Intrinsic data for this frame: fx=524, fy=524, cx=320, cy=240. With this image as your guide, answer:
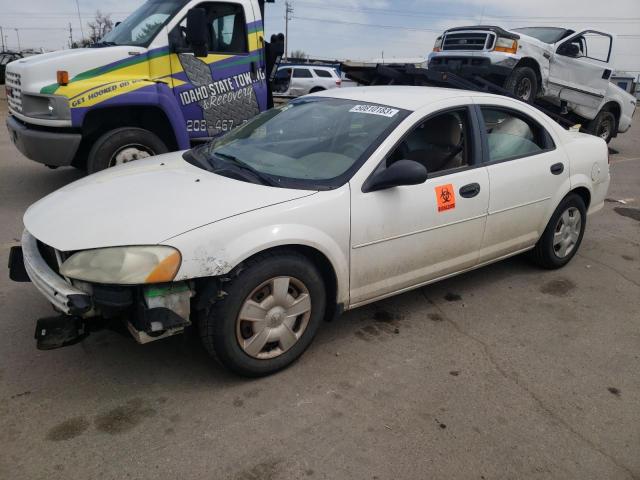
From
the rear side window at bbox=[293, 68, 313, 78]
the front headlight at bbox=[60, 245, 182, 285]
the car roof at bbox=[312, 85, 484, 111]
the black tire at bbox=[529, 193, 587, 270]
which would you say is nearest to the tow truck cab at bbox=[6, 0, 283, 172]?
the car roof at bbox=[312, 85, 484, 111]

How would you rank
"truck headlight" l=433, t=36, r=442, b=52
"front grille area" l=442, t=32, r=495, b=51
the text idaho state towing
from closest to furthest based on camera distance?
the text idaho state towing
"front grille area" l=442, t=32, r=495, b=51
"truck headlight" l=433, t=36, r=442, b=52

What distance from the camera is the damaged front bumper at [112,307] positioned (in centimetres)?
241

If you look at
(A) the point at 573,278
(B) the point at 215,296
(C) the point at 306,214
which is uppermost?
(C) the point at 306,214

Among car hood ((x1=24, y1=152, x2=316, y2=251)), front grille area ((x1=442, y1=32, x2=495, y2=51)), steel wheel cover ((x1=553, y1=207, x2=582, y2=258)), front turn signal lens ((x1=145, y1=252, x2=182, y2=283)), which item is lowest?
steel wheel cover ((x1=553, y1=207, x2=582, y2=258))

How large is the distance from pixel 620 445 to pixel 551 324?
1.25 metres

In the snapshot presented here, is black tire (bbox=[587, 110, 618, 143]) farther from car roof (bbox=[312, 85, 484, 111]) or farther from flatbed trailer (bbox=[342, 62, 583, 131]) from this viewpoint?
car roof (bbox=[312, 85, 484, 111])

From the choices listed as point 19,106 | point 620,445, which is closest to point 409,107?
point 620,445

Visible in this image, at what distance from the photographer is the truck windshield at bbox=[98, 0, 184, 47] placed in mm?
5910

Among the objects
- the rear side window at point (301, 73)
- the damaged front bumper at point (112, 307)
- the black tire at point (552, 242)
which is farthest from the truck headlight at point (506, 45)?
the rear side window at point (301, 73)

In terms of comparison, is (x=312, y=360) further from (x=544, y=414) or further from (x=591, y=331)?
(x=591, y=331)

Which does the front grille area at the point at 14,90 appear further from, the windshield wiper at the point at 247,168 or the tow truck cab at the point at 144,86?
the windshield wiper at the point at 247,168

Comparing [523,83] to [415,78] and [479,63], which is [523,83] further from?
[415,78]

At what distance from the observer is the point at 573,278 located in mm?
4504

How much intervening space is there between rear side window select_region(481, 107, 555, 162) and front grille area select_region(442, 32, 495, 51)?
599 centimetres
